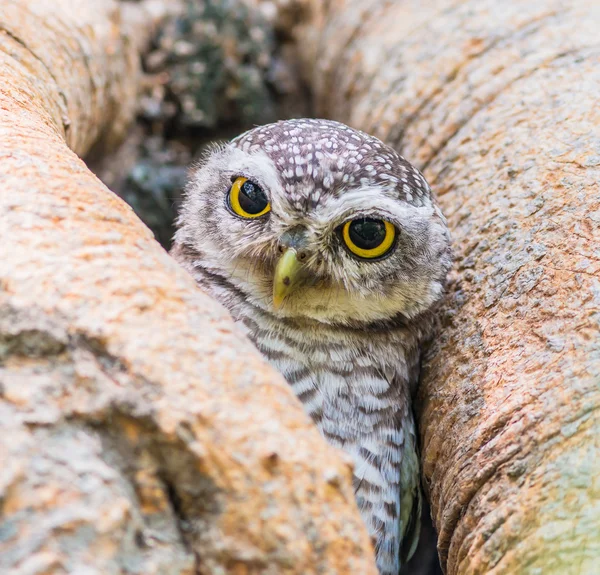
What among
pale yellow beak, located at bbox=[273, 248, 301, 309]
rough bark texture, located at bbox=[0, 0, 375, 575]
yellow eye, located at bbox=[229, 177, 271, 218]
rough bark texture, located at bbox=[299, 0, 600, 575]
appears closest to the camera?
rough bark texture, located at bbox=[0, 0, 375, 575]

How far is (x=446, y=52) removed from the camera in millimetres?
A: 3334

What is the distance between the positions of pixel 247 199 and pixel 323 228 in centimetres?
30

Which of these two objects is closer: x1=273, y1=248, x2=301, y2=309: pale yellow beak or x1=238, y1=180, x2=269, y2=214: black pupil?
x1=273, y1=248, x2=301, y2=309: pale yellow beak

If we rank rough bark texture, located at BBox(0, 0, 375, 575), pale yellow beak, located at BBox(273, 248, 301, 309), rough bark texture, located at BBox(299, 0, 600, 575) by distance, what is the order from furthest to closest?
1. pale yellow beak, located at BBox(273, 248, 301, 309)
2. rough bark texture, located at BBox(299, 0, 600, 575)
3. rough bark texture, located at BBox(0, 0, 375, 575)

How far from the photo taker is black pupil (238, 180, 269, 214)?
2273 mm

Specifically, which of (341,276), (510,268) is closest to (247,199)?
(341,276)

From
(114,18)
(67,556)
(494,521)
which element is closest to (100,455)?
(67,556)

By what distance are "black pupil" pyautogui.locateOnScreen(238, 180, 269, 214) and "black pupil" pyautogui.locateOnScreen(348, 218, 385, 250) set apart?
0.31 meters

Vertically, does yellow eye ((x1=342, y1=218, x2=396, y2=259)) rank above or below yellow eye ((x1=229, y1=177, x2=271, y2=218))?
above

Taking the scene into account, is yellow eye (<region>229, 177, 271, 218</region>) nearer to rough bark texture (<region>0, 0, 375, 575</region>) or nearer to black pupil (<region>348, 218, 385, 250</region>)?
black pupil (<region>348, 218, 385, 250</region>)

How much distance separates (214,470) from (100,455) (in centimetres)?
23

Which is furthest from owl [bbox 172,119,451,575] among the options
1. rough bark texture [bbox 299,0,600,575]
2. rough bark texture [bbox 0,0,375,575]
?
rough bark texture [bbox 0,0,375,575]

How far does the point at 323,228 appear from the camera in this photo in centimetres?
220

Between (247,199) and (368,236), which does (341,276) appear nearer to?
(368,236)
